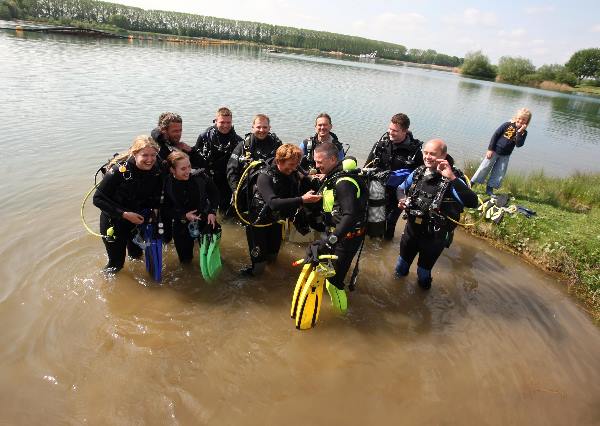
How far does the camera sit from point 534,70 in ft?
227

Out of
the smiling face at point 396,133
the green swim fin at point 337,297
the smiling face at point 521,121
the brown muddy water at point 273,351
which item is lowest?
the brown muddy water at point 273,351

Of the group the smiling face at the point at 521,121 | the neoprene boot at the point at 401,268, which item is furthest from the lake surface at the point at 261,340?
the smiling face at the point at 521,121

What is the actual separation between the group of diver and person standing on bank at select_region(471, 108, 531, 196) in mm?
3899

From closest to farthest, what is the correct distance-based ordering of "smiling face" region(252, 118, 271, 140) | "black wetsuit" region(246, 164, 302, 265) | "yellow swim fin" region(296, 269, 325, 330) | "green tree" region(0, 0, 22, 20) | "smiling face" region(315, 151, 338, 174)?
"smiling face" region(315, 151, 338, 174) → "yellow swim fin" region(296, 269, 325, 330) → "black wetsuit" region(246, 164, 302, 265) → "smiling face" region(252, 118, 271, 140) → "green tree" region(0, 0, 22, 20)

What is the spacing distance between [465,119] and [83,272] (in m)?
22.3

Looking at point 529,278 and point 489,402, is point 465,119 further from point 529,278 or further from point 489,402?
point 489,402

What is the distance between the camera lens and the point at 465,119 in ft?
73.5

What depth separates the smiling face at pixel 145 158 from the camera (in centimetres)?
438

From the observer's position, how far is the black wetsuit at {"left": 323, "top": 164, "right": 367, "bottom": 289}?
396 centimetres

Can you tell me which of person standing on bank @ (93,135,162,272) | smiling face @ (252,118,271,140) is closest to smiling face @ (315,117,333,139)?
smiling face @ (252,118,271,140)

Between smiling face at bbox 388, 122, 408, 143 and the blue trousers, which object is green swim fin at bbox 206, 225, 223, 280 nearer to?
smiling face at bbox 388, 122, 408, 143

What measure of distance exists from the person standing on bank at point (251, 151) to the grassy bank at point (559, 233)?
4559 millimetres

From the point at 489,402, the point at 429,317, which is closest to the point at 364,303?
the point at 429,317

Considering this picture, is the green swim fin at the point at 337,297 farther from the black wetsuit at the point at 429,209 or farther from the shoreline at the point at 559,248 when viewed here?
the shoreline at the point at 559,248
